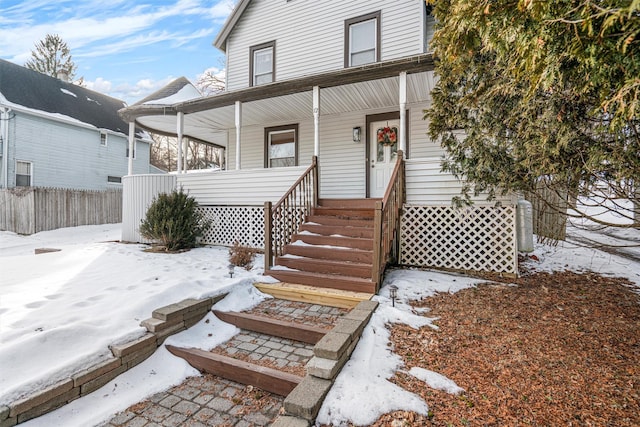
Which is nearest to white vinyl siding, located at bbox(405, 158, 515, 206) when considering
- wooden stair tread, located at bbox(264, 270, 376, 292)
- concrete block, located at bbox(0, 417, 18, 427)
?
wooden stair tread, located at bbox(264, 270, 376, 292)

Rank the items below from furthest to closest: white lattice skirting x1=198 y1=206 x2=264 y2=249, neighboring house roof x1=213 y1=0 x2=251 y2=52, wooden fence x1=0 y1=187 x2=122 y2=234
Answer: wooden fence x1=0 y1=187 x2=122 y2=234 → neighboring house roof x1=213 y1=0 x2=251 y2=52 → white lattice skirting x1=198 y1=206 x2=264 y2=249

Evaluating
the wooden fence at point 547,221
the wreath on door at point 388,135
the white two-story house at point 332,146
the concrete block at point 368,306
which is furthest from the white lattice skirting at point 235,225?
the wooden fence at point 547,221

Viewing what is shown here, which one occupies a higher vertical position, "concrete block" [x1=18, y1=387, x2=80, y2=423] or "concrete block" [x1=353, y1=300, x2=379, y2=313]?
"concrete block" [x1=353, y1=300, x2=379, y2=313]

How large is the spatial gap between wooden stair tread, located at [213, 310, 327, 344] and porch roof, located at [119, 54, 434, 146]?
5381 mm

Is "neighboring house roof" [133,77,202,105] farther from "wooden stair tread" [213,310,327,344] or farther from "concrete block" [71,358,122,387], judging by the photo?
"concrete block" [71,358,122,387]

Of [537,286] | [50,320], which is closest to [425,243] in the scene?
[537,286]

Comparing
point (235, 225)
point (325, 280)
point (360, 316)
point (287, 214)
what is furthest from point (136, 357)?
point (235, 225)

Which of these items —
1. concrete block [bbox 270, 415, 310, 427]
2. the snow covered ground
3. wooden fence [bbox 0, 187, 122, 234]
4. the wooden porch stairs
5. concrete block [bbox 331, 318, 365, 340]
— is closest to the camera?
concrete block [bbox 270, 415, 310, 427]

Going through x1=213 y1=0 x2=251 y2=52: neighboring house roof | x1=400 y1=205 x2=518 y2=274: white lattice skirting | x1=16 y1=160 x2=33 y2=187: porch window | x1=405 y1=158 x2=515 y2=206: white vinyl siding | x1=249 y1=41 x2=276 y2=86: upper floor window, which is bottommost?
x1=400 y1=205 x2=518 y2=274: white lattice skirting

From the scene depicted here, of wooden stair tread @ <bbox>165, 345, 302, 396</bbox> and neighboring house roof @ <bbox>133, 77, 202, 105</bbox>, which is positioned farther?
neighboring house roof @ <bbox>133, 77, 202, 105</bbox>

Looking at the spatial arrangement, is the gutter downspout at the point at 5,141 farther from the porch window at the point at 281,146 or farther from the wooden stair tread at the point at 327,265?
the wooden stair tread at the point at 327,265

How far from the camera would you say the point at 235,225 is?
7.99 metres

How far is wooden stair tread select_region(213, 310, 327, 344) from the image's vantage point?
3.35 m

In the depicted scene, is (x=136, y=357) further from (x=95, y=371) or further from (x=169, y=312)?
(x=169, y=312)
